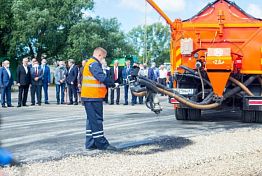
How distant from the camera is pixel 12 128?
12188mm

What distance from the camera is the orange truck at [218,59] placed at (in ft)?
40.0

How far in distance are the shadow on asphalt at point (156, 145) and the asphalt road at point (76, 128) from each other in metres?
0.10

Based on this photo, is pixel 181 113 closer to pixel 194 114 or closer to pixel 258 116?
pixel 194 114

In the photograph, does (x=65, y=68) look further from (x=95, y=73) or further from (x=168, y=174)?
(x=168, y=174)

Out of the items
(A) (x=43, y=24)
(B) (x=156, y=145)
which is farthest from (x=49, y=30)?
(B) (x=156, y=145)

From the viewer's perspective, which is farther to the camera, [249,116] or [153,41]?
[153,41]

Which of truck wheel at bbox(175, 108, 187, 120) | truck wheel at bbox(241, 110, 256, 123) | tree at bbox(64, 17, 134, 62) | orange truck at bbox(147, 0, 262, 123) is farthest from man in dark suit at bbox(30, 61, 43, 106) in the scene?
tree at bbox(64, 17, 134, 62)

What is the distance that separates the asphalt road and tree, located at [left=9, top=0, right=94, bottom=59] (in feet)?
102

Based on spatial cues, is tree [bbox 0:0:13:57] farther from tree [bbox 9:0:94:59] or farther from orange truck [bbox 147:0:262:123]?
orange truck [bbox 147:0:262:123]

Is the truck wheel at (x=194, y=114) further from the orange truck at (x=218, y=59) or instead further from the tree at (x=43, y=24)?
the tree at (x=43, y=24)

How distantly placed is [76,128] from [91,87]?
11.1 feet

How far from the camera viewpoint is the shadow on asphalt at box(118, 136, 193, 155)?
873 cm

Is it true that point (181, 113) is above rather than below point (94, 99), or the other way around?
below

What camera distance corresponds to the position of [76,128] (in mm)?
12094
